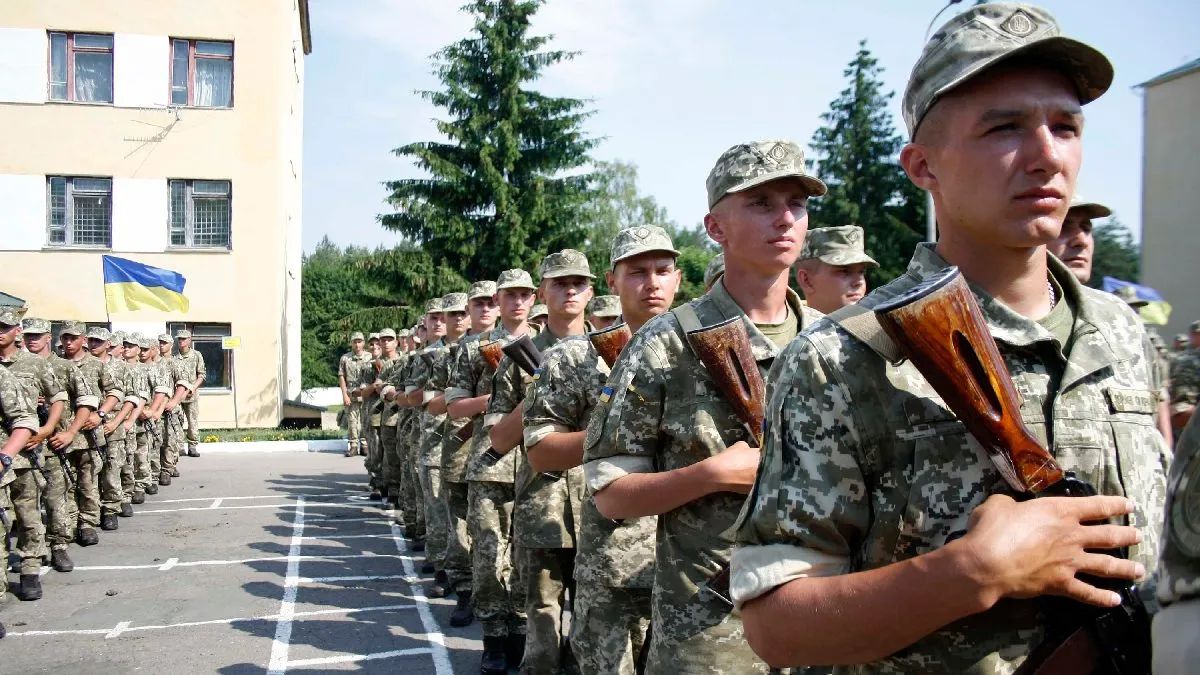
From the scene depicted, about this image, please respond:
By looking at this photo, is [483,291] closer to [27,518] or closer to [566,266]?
[566,266]

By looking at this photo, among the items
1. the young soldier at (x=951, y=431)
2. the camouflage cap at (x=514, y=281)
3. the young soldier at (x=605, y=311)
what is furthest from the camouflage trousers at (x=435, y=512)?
the young soldier at (x=951, y=431)

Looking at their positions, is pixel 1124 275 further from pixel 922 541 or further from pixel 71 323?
pixel 922 541

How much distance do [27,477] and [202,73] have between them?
64.7 ft

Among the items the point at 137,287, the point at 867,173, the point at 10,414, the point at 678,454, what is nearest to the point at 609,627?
the point at 678,454

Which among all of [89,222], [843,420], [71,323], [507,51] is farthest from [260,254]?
[843,420]

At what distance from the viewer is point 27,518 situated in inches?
325

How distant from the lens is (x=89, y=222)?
24250mm

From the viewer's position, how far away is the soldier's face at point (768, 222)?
3.12 metres

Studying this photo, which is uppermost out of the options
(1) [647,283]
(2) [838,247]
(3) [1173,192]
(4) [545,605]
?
(3) [1173,192]

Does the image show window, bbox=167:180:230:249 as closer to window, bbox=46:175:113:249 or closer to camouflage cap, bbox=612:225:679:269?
window, bbox=46:175:113:249

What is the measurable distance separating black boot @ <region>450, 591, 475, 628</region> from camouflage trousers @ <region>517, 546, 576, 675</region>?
2.32m

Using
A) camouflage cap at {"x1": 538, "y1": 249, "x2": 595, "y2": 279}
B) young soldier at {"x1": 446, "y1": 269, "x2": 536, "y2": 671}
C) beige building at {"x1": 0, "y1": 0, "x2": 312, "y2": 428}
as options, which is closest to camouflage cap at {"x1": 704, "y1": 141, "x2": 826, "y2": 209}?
camouflage cap at {"x1": 538, "y1": 249, "x2": 595, "y2": 279}

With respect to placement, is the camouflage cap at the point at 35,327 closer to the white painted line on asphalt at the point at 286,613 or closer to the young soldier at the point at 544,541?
the white painted line on asphalt at the point at 286,613

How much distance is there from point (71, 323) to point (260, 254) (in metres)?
14.1
